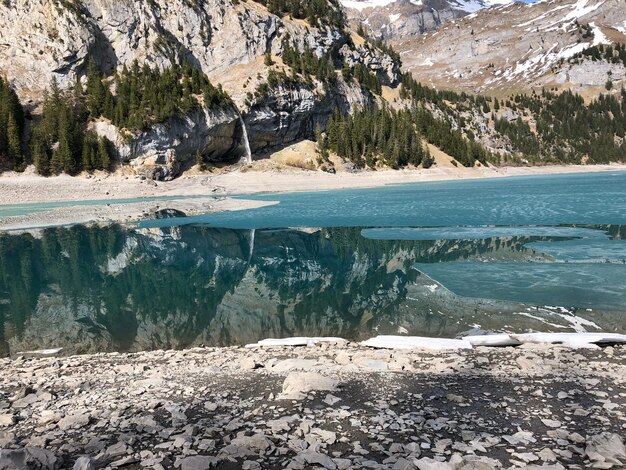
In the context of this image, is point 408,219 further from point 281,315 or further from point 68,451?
point 68,451

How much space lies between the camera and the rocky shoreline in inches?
189

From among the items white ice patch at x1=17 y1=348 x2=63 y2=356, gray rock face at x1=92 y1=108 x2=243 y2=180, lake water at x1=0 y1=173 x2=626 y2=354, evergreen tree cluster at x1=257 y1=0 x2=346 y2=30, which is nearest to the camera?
white ice patch at x1=17 y1=348 x2=63 y2=356

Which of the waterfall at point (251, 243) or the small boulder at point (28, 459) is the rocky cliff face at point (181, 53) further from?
the small boulder at point (28, 459)

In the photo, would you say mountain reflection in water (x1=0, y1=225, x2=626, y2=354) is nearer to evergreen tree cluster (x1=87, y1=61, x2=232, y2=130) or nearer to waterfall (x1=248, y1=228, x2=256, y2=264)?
waterfall (x1=248, y1=228, x2=256, y2=264)

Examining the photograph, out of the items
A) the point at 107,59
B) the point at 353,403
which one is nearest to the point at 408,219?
the point at 353,403

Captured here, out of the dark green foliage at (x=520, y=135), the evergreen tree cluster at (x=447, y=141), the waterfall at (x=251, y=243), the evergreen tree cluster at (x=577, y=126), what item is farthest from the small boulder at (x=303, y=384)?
the dark green foliage at (x=520, y=135)

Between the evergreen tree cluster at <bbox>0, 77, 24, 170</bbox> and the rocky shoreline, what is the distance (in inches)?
2708

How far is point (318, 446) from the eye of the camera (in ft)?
16.6

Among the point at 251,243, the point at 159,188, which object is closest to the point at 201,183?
the point at 159,188

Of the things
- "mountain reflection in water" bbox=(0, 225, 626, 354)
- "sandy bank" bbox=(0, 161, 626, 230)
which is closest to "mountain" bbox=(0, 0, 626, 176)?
"sandy bank" bbox=(0, 161, 626, 230)

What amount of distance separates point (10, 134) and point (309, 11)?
264 feet

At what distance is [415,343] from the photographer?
930cm

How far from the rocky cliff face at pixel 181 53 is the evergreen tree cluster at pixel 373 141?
7.75 meters

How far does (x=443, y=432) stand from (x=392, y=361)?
9.00 feet
